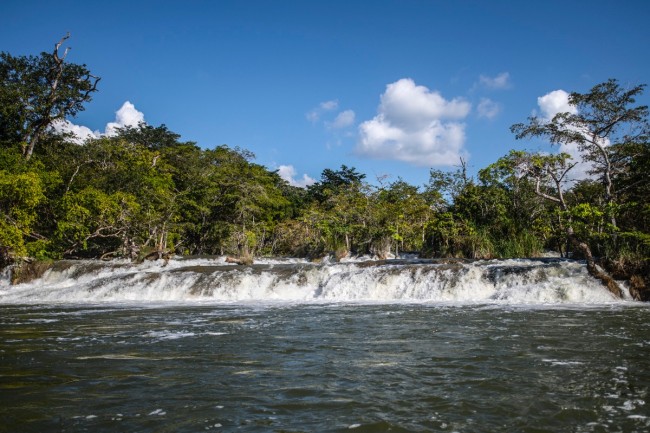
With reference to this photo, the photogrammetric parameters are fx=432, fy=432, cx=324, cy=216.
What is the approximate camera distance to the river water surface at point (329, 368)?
3441mm

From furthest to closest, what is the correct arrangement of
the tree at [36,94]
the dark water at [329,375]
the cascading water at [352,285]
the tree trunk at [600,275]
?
1. the tree at [36,94]
2. the cascading water at [352,285]
3. the tree trunk at [600,275]
4. the dark water at [329,375]

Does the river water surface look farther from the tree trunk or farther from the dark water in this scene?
the tree trunk

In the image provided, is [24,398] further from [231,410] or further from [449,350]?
[449,350]

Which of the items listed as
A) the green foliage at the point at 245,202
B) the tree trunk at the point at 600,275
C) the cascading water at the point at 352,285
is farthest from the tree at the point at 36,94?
the tree trunk at the point at 600,275

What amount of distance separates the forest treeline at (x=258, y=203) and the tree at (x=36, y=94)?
8 cm

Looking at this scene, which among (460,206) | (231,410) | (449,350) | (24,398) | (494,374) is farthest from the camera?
(460,206)

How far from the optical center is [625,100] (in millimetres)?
14742

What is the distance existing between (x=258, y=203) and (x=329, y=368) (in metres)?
28.6

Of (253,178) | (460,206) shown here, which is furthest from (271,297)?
(253,178)

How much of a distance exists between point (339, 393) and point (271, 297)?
10329 millimetres

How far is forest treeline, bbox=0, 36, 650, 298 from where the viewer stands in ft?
49.0

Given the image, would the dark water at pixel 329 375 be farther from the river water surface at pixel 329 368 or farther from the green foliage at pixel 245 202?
the green foliage at pixel 245 202

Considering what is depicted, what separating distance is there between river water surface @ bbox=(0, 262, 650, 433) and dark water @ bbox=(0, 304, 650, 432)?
0.07 ft

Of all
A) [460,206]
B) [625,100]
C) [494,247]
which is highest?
[625,100]
